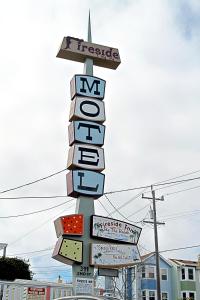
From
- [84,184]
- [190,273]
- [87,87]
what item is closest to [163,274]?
[190,273]

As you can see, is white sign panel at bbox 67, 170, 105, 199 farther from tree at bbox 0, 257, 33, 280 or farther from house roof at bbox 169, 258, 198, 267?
house roof at bbox 169, 258, 198, 267

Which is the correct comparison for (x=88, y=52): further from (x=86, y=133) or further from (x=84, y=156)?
(x=84, y=156)

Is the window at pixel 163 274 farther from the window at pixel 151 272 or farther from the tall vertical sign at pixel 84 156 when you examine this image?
the tall vertical sign at pixel 84 156

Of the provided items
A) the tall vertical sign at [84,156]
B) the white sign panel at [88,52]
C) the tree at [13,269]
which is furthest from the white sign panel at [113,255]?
the tree at [13,269]

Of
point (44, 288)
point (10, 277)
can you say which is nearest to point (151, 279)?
point (10, 277)

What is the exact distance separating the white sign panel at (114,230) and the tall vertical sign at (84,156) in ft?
1.02

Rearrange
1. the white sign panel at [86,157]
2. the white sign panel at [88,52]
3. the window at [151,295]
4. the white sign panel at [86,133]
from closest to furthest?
1. the white sign panel at [86,157]
2. the white sign panel at [86,133]
3. the white sign panel at [88,52]
4. the window at [151,295]

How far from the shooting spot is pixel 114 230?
2186 centimetres

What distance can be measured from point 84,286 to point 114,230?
258 centimetres

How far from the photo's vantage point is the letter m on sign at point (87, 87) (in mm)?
23750

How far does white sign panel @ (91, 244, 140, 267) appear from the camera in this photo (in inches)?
838

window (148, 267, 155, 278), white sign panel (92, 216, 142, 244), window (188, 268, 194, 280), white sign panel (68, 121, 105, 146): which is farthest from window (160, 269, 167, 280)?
white sign panel (68, 121, 105, 146)

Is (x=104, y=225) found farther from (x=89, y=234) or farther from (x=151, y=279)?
(x=151, y=279)

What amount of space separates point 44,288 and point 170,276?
40804 mm
